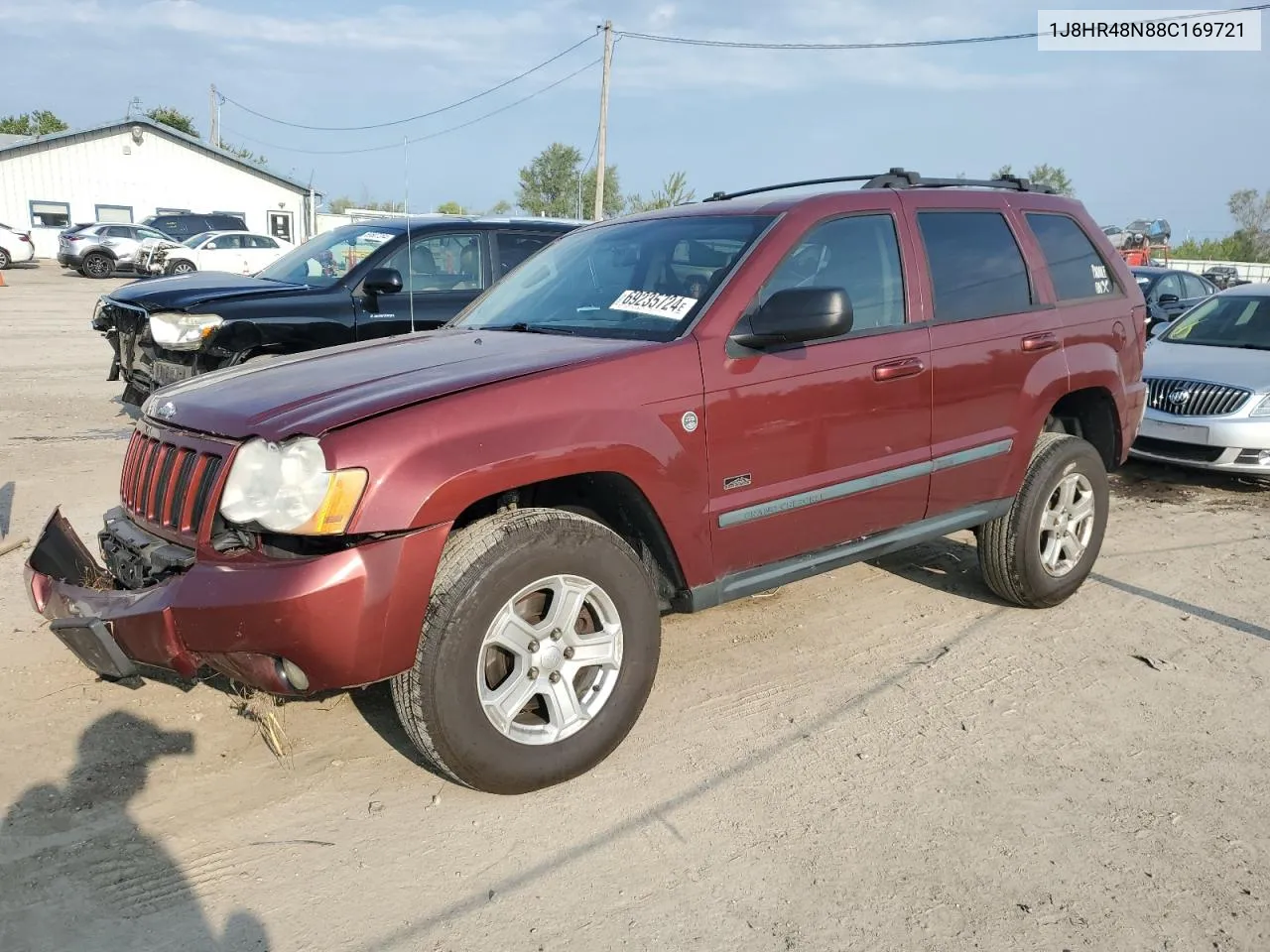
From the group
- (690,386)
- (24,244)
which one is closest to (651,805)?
(690,386)

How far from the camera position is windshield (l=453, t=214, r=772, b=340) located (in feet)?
12.1

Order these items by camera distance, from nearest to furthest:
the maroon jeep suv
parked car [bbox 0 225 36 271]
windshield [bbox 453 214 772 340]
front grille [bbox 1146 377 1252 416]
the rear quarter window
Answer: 1. the maroon jeep suv
2. windshield [bbox 453 214 772 340]
3. the rear quarter window
4. front grille [bbox 1146 377 1252 416]
5. parked car [bbox 0 225 36 271]

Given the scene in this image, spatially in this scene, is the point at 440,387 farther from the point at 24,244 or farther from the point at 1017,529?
the point at 24,244

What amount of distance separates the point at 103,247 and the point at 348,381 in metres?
29.9

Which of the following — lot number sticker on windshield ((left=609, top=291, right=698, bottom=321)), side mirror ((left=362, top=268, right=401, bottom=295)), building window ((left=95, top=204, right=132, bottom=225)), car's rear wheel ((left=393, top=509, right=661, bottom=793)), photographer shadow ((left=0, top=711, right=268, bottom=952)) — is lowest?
photographer shadow ((left=0, top=711, right=268, bottom=952))

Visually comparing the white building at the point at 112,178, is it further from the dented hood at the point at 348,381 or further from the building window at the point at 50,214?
the dented hood at the point at 348,381

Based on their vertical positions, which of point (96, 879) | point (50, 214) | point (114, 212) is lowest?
point (96, 879)

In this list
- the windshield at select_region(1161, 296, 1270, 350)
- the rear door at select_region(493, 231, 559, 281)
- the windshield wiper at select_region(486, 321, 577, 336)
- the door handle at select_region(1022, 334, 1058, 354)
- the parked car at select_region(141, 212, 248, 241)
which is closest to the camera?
the windshield wiper at select_region(486, 321, 577, 336)

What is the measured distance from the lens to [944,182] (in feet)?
15.2

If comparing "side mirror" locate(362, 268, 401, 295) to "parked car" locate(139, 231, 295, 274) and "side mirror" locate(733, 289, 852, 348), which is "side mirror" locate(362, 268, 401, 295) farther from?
"parked car" locate(139, 231, 295, 274)

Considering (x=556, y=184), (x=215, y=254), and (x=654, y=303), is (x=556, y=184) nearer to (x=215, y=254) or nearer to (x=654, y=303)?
(x=215, y=254)

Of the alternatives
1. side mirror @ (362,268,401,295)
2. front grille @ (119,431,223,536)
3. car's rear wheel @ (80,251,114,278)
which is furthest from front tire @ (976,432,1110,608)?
car's rear wheel @ (80,251,114,278)

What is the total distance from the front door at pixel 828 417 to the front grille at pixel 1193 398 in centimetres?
455

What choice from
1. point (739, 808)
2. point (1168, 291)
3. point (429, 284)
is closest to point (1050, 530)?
point (739, 808)
